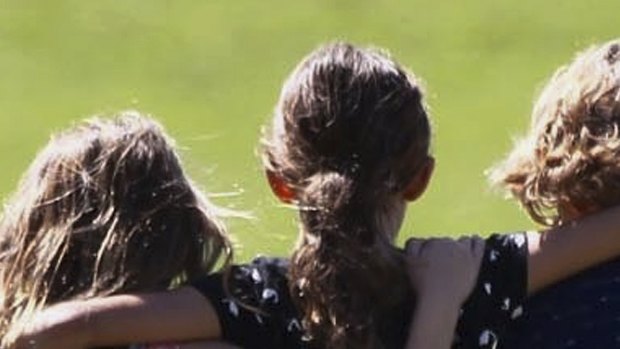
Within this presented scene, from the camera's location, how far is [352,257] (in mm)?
2789

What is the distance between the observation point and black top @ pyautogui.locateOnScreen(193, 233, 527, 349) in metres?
2.84

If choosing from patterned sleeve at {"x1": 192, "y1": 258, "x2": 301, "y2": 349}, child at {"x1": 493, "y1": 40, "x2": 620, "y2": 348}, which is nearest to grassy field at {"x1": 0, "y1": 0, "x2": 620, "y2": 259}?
child at {"x1": 493, "y1": 40, "x2": 620, "y2": 348}

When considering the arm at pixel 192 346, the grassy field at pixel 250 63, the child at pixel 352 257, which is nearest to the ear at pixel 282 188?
the child at pixel 352 257

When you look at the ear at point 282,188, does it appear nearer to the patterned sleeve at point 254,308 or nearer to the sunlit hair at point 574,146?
the patterned sleeve at point 254,308

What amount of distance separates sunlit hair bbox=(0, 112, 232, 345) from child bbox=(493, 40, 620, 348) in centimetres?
47

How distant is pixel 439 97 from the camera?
5.98 metres

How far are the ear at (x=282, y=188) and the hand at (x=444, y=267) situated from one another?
0.59ft

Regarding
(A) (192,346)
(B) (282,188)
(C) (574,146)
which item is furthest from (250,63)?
(A) (192,346)

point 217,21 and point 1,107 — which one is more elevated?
point 217,21

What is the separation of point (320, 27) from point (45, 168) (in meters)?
3.52

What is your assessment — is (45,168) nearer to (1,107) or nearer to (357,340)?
(357,340)

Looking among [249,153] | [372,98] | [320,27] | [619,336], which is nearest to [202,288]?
[372,98]

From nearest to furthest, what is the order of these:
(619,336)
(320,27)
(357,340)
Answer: (357,340), (619,336), (320,27)

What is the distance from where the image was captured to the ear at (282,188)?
2.88m
